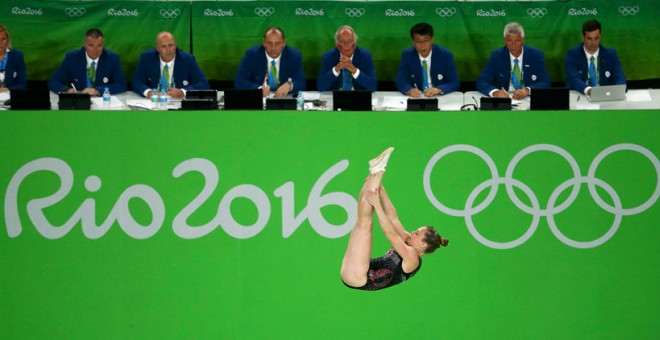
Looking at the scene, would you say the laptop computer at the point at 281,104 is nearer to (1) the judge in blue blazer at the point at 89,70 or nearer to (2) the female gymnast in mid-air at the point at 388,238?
(2) the female gymnast in mid-air at the point at 388,238

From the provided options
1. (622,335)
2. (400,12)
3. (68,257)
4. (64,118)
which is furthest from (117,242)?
(400,12)

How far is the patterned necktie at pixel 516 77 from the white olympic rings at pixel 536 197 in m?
3.38

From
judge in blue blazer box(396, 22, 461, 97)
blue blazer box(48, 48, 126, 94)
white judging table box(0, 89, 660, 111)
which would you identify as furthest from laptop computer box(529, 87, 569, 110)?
blue blazer box(48, 48, 126, 94)

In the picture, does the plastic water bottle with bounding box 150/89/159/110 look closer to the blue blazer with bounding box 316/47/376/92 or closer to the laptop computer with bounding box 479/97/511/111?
the blue blazer with bounding box 316/47/376/92

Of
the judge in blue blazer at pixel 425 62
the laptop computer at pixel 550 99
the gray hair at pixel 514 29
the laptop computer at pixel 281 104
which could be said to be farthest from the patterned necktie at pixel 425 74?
the laptop computer at pixel 281 104

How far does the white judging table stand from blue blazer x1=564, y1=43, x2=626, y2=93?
512 mm

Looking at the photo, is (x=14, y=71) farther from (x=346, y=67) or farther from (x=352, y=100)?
(x=352, y=100)

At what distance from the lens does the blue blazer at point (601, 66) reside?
9633 mm

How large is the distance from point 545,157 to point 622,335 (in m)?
1.31

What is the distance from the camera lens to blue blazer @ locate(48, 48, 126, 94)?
953 cm

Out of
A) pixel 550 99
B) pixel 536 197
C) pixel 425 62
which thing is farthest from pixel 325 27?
pixel 536 197

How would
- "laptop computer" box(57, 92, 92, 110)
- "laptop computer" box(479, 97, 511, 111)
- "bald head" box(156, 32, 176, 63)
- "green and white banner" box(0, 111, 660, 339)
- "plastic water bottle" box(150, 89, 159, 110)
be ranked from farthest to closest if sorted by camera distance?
"bald head" box(156, 32, 176, 63) → "plastic water bottle" box(150, 89, 159, 110) → "laptop computer" box(479, 97, 511, 111) → "laptop computer" box(57, 92, 92, 110) → "green and white banner" box(0, 111, 660, 339)

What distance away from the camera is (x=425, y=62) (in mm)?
9695

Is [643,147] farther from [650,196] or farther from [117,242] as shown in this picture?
[117,242]
